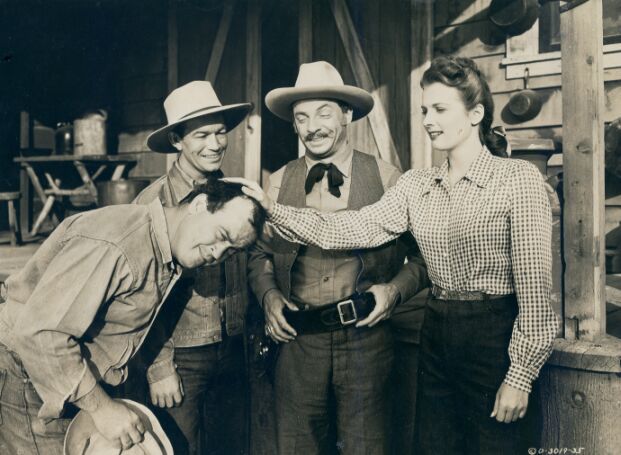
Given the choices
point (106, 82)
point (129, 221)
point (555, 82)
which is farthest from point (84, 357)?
point (106, 82)

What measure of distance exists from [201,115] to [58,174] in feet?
16.0

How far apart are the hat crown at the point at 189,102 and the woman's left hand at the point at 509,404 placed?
223 cm

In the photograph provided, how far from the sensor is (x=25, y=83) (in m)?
7.88

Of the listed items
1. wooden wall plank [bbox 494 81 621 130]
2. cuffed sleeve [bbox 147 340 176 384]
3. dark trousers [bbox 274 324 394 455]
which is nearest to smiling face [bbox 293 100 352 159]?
dark trousers [bbox 274 324 394 455]

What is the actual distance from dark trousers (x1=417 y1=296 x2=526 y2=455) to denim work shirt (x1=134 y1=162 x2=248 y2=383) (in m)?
1.14

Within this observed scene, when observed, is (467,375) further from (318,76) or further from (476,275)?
(318,76)

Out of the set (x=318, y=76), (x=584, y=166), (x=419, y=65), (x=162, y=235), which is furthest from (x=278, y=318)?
(x=419, y=65)

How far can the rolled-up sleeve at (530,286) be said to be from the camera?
223 cm

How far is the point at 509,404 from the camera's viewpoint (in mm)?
2260

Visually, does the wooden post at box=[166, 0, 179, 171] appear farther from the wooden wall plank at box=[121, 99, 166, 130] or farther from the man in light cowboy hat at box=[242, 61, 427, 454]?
the man in light cowboy hat at box=[242, 61, 427, 454]

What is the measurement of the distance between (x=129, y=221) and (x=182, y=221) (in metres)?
0.22

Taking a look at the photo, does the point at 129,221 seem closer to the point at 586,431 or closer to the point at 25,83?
the point at 586,431

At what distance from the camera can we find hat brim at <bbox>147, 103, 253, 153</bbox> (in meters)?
3.45

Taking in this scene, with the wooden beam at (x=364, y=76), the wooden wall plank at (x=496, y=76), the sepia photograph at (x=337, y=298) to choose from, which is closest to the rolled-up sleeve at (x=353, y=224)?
the sepia photograph at (x=337, y=298)
